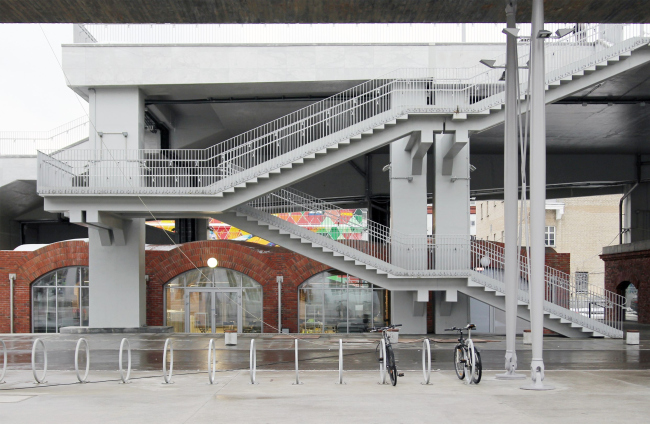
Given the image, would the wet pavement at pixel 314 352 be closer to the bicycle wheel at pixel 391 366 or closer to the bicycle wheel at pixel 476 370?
the bicycle wheel at pixel 391 366

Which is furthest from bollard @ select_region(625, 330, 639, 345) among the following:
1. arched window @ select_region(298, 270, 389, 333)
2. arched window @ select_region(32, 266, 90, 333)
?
arched window @ select_region(32, 266, 90, 333)

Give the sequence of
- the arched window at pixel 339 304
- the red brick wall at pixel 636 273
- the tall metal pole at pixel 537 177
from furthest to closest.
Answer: the red brick wall at pixel 636 273 < the arched window at pixel 339 304 < the tall metal pole at pixel 537 177

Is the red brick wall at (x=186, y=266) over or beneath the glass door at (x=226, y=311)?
over

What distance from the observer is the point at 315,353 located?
68.0ft

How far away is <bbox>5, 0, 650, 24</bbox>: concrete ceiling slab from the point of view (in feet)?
46.2

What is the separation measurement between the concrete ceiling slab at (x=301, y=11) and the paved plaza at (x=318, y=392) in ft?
25.0

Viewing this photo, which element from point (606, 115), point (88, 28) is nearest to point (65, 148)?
point (88, 28)

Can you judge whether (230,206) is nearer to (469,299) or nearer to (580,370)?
(469,299)

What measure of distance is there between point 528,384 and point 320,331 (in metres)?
17.2

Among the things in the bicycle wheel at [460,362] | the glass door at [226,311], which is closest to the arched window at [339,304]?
the glass door at [226,311]

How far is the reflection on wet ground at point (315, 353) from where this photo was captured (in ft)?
57.5

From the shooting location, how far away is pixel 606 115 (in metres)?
29.5

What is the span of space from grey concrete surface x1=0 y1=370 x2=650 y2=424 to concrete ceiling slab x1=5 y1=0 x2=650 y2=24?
764 cm

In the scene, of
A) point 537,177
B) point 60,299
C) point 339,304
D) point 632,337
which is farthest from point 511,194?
A: point 60,299
